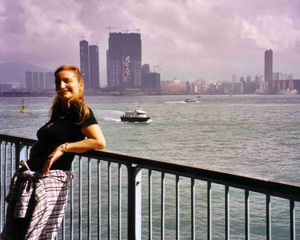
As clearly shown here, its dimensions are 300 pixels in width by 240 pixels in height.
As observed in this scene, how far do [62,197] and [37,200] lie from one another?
0.62ft

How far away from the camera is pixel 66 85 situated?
2600 mm

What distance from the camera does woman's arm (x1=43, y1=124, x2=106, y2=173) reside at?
2443 millimetres

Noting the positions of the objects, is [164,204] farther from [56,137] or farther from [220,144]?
[220,144]

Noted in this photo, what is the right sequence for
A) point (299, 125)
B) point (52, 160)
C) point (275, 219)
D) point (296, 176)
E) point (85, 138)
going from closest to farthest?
point (52, 160)
point (85, 138)
point (275, 219)
point (296, 176)
point (299, 125)

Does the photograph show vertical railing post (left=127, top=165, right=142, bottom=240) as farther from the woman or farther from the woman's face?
the woman's face

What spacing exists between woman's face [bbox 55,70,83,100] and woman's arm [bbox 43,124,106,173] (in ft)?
0.90

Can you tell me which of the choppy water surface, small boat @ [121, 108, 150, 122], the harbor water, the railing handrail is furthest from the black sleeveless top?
small boat @ [121, 108, 150, 122]

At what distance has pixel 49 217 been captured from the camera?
8.17 ft

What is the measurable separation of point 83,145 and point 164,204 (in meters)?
0.68

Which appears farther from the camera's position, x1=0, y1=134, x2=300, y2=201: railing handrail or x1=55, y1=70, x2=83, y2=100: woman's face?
x1=55, y1=70, x2=83, y2=100: woman's face

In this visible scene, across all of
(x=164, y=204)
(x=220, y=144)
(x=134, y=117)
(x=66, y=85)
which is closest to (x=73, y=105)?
(x=66, y=85)

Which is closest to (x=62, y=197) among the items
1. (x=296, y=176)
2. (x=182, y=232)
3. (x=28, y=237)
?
(x=28, y=237)

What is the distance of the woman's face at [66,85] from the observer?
8.50 ft

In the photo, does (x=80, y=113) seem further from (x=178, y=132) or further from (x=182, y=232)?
(x=178, y=132)
